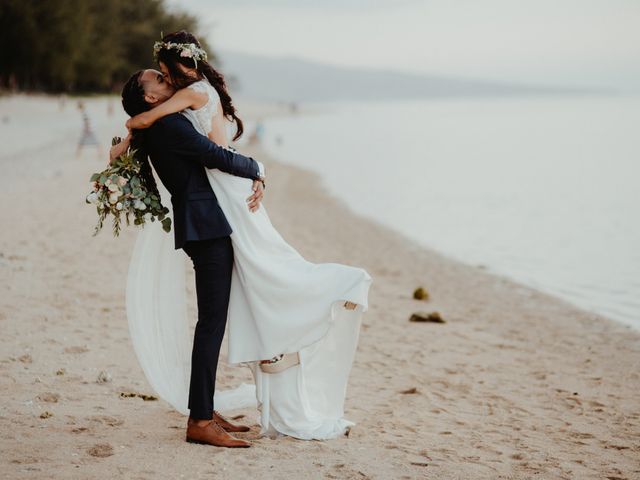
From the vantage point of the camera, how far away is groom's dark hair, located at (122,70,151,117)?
381 cm

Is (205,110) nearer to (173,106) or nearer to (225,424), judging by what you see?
(173,106)

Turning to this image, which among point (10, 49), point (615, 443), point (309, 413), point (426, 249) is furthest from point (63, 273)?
point (10, 49)

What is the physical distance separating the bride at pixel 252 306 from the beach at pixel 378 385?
242mm

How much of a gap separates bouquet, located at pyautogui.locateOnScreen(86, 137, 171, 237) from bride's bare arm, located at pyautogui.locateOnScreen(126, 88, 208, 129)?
23 centimetres

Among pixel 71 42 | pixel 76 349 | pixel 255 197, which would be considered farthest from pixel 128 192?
pixel 71 42

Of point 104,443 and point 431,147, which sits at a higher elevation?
point 431,147

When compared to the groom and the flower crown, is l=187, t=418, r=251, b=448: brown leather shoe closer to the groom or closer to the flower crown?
the groom

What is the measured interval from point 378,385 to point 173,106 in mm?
3137

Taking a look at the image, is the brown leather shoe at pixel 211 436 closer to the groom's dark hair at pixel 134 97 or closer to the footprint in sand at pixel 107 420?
the footprint in sand at pixel 107 420

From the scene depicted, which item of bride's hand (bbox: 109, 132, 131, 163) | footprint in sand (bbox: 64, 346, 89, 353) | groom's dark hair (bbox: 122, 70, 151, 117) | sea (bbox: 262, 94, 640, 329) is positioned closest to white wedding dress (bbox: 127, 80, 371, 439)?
groom's dark hair (bbox: 122, 70, 151, 117)

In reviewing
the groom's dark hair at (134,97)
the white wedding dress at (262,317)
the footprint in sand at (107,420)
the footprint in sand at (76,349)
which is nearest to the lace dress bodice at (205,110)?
the white wedding dress at (262,317)

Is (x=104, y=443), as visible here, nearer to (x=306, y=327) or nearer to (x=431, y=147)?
(x=306, y=327)

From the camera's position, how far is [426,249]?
14195mm

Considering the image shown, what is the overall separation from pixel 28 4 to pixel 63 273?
39.6 m
